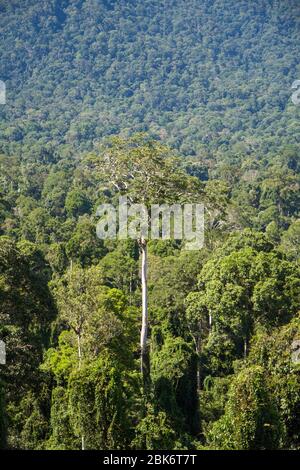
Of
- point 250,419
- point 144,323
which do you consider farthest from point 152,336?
point 250,419

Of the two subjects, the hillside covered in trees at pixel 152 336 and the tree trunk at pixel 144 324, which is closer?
the hillside covered in trees at pixel 152 336

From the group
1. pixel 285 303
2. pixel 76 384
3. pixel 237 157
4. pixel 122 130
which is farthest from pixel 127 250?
pixel 122 130

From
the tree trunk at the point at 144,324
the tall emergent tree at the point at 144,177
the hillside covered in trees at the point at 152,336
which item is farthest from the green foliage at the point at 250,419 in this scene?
the tall emergent tree at the point at 144,177

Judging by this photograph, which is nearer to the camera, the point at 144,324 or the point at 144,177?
the point at 144,324

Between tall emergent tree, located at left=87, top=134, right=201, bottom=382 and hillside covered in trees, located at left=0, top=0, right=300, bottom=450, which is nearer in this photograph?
hillside covered in trees, located at left=0, top=0, right=300, bottom=450

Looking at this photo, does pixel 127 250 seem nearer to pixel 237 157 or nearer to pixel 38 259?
pixel 38 259

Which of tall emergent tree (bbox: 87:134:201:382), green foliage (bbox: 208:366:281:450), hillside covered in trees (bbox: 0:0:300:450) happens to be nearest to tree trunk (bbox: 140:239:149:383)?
tall emergent tree (bbox: 87:134:201:382)

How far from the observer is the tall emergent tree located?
20.0 meters

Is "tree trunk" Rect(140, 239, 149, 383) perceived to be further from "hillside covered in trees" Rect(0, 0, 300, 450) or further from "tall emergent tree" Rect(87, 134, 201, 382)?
"hillside covered in trees" Rect(0, 0, 300, 450)

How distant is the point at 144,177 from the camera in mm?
20281

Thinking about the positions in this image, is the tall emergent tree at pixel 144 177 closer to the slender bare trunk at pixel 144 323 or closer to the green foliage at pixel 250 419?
the slender bare trunk at pixel 144 323

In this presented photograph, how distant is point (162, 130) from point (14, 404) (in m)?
153

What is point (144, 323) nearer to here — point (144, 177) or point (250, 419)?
point (144, 177)

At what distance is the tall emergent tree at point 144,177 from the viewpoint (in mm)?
20047
